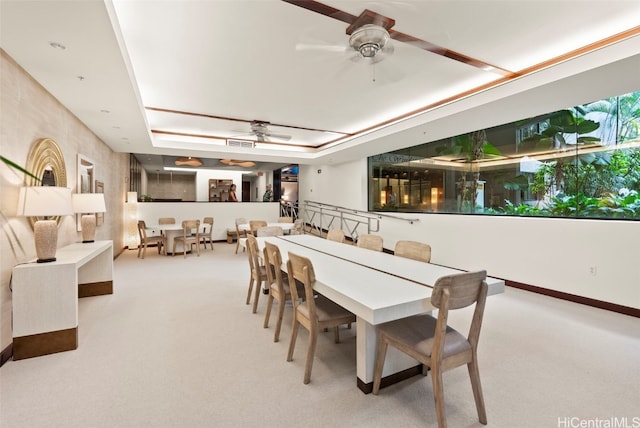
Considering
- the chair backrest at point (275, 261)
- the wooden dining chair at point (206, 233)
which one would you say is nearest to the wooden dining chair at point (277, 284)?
the chair backrest at point (275, 261)

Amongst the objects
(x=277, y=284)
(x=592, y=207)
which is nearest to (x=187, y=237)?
(x=277, y=284)

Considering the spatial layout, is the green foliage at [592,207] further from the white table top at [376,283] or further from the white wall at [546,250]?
the white table top at [376,283]

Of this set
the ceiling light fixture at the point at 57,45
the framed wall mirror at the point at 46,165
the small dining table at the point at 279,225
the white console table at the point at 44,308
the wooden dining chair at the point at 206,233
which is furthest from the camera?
the wooden dining chair at the point at 206,233

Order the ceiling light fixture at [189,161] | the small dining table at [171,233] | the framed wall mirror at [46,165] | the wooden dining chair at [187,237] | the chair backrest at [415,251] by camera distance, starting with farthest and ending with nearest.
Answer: the ceiling light fixture at [189,161]
the small dining table at [171,233]
the wooden dining chair at [187,237]
the framed wall mirror at [46,165]
the chair backrest at [415,251]

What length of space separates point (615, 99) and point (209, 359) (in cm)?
546

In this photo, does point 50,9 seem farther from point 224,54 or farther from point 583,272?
point 583,272

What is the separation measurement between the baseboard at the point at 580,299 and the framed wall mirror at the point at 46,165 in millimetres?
6192

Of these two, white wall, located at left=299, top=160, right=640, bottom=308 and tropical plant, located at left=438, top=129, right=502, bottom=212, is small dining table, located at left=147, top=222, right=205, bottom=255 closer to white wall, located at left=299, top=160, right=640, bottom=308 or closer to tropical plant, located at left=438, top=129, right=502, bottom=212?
white wall, located at left=299, top=160, right=640, bottom=308

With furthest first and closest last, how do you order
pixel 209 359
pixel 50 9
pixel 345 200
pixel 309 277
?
pixel 345 200 < pixel 209 359 < pixel 309 277 < pixel 50 9

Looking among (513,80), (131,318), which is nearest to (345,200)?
(513,80)

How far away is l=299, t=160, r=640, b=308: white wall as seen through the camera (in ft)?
11.6

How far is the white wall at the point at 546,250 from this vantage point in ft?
11.6

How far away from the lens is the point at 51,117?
3453mm

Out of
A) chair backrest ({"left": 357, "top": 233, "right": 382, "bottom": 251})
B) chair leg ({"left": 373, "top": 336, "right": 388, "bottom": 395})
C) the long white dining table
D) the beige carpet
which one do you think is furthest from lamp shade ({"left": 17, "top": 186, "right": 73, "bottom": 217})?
chair backrest ({"left": 357, "top": 233, "right": 382, "bottom": 251})
